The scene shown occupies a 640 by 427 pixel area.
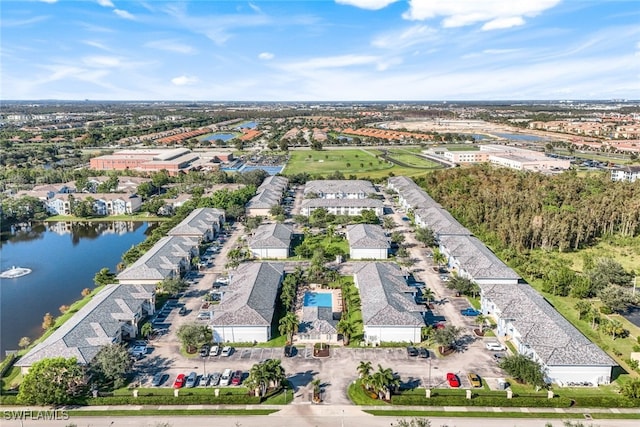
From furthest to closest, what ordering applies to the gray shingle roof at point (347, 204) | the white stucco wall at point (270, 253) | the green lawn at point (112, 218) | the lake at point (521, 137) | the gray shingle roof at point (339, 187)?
the lake at point (521, 137) < the gray shingle roof at point (339, 187) < the green lawn at point (112, 218) < the gray shingle roof at point (347, 204) < the white stucco wall at point (270, 253)

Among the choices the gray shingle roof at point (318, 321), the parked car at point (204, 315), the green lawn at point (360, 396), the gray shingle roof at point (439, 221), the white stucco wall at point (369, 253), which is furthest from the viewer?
the gray shingle roof at point (439, 221)

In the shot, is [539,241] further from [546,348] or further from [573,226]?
[546,348]

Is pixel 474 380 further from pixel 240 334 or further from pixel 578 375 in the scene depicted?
pixel 240 334

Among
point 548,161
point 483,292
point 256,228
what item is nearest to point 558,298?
point 483,292

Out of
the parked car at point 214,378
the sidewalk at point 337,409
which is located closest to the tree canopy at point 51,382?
the sidewalk at point 337,409

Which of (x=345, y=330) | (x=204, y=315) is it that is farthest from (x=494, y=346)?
(x=204, y=315)

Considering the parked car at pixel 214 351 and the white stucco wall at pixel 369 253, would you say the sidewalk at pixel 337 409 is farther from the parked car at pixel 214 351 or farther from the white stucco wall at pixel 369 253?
the white stucco wall at pixel 369 253

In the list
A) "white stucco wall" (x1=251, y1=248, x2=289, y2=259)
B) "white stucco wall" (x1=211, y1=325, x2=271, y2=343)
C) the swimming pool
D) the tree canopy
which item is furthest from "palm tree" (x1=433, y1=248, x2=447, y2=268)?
the tree canopy
